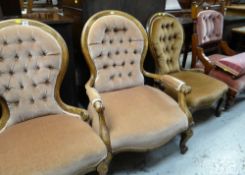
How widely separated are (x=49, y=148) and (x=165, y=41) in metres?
1.51

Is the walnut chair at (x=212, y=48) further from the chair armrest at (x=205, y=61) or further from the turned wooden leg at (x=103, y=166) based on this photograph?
the turned wooden leg at (x=103, y=166)

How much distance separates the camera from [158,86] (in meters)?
2.10

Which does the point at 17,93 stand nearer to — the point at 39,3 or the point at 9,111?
the point at 9,111

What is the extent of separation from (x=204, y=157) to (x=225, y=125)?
0.59 meters

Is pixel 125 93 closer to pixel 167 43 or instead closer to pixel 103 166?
pixel 103 166

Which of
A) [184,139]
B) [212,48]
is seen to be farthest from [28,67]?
[212,48]

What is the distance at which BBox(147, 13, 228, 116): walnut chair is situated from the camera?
1.86 m

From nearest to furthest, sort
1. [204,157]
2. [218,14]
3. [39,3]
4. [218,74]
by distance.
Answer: [204,157]
[218,74]
[218,14]
[39,3]

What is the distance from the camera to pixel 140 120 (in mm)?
1413

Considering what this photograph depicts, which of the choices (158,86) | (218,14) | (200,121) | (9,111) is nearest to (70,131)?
(9,111)

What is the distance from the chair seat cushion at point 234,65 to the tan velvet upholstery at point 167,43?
1.55ft

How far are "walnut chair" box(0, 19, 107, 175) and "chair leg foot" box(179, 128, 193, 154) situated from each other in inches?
29.1

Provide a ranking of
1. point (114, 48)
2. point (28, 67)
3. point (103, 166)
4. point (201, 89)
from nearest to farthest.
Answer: point (103, 166), point (28, 67), point (114, 48), point (201, 89)

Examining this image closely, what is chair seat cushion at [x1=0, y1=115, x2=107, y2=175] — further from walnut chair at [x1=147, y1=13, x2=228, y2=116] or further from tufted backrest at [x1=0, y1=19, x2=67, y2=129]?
walnut chair at [x1=147, y1=13, x2=228, y2=116]
